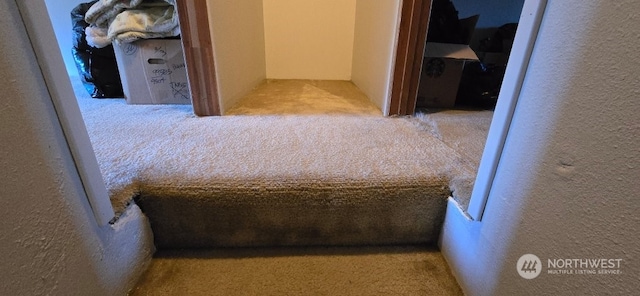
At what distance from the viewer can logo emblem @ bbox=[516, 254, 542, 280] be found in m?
0.47

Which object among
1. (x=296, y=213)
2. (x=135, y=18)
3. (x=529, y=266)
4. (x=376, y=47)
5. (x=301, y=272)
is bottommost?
(x=301, y=272)

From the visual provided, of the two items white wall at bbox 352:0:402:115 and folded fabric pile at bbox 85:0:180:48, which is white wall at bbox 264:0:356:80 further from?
folded fabric pile at bbox 85:0:180:48

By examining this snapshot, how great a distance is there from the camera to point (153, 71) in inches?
51.1

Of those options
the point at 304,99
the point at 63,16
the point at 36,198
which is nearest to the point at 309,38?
the point at 304,99

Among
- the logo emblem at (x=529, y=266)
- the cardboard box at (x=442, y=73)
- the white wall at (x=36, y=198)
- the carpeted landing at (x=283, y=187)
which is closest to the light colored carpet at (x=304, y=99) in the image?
the cardboard box at (x=442, y=73)

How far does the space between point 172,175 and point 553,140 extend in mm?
826

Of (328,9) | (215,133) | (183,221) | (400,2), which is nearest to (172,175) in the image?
(183,221)

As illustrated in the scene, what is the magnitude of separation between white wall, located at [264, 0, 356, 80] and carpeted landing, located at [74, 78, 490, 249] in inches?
48.4

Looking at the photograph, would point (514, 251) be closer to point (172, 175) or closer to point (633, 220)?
point (633, 220)

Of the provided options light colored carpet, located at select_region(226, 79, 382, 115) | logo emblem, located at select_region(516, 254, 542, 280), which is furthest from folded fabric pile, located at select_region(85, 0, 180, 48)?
logo emblem, located at select_region(516, 254, 542, 280)

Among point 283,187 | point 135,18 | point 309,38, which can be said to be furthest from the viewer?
point 309,38

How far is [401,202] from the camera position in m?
0.78

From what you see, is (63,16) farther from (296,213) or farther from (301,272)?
(301,272)

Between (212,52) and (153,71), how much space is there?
0.40 metres
